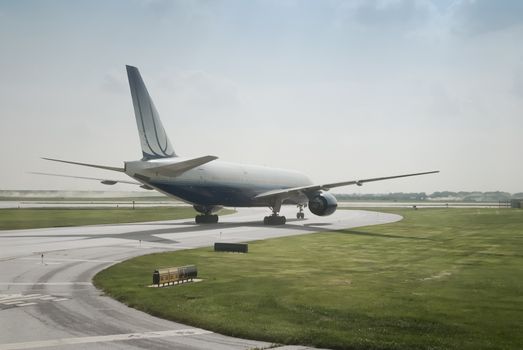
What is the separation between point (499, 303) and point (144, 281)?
1149 centimetres

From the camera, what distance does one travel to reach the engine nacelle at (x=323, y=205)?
148 ft

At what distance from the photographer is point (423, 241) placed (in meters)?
31.7

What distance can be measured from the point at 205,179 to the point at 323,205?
11.2 meters

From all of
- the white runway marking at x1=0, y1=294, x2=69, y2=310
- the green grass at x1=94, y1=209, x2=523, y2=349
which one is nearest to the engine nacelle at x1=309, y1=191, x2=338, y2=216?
the green grass at x1=94, y1=209, x2=523, y2=349

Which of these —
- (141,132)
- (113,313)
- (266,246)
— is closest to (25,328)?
(113,313)

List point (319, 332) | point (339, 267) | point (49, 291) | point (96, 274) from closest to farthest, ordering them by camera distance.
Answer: point (319, 332)
point (49, 291)
point (96, 274)
point (339, 267)

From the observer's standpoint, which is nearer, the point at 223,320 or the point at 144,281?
the point at 223,320

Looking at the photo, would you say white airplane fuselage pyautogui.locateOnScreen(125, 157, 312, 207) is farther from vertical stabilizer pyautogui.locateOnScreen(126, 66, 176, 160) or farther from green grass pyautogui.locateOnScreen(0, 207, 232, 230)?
green grass pyautogui.locateOnScreen(0, 207, 232, 230)

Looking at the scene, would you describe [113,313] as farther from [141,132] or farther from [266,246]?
[141,132]

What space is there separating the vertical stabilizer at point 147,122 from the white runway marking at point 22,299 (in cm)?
2563

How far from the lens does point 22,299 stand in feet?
47.2

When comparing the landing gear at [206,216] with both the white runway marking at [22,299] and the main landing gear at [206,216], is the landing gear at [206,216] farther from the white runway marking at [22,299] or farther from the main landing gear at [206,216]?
the white runway marking at [22,299]

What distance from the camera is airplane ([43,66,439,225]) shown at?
37625 mm

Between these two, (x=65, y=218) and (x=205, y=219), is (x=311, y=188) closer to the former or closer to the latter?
(x=205, y=219)
